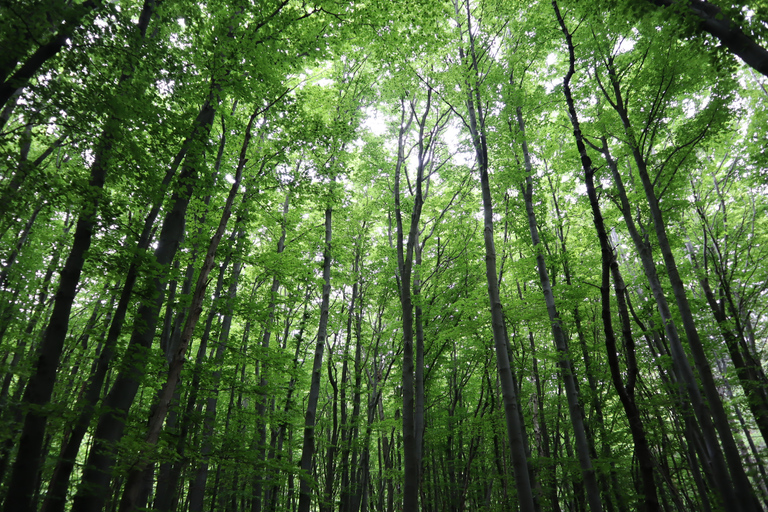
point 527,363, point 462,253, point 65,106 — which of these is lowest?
point 527,363

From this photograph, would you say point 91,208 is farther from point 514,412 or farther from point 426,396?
point 426,396

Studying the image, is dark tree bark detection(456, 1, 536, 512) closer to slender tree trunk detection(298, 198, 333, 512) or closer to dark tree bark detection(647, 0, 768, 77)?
dark tree bark detection(647, 0, 768, 77)

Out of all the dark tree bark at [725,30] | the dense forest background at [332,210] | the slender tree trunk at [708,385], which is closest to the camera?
the dark tree bark at [725,30]

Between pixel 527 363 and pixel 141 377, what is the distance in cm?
1175

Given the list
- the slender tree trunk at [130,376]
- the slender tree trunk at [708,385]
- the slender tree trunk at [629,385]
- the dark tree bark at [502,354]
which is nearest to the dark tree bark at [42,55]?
the slender tree trunk at [130,376]

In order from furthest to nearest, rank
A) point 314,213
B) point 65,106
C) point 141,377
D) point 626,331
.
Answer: point 314,213, point 141,377, point 65,106, point 626,331

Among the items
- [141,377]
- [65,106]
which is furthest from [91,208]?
[141,377]

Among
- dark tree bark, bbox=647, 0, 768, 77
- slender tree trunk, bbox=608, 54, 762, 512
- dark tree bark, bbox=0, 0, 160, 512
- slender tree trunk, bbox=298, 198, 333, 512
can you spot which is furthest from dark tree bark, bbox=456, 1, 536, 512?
dark tree bark, bbox=0, 0, 160, 512

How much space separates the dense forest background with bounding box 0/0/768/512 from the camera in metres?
4.49

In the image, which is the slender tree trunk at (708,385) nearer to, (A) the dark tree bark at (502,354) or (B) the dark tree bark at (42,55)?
(A) the dark tree bark at (502,354)

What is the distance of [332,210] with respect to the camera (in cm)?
1129

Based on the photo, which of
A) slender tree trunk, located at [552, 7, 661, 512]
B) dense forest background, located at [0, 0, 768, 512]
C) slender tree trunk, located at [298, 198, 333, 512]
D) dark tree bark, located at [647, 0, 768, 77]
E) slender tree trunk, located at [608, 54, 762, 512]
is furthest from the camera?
slender tree trunk, located at [298, 198, 333, 512]

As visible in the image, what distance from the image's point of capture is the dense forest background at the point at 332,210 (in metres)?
4.49

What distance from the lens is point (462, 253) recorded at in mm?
11992
